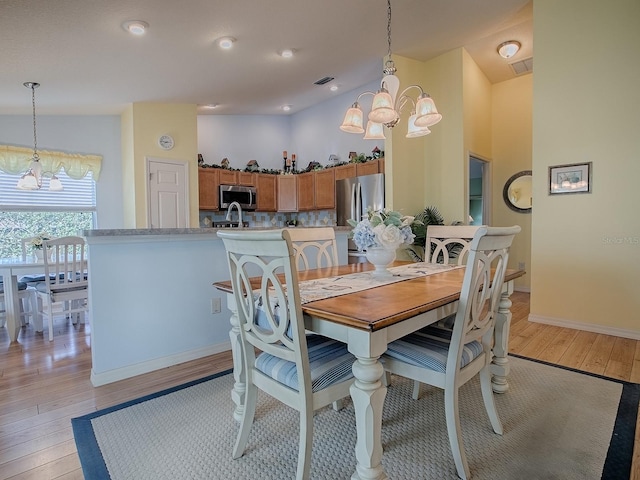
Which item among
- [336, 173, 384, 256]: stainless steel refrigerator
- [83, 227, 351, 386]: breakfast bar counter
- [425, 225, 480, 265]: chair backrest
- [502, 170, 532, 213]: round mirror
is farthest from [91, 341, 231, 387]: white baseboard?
[502, 170, 532, 213]: round mirror

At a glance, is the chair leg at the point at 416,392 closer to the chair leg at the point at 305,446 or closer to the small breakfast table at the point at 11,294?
the chair leg at the point at 305,446

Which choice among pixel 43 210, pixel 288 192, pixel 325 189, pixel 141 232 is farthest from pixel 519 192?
pixel 43 210

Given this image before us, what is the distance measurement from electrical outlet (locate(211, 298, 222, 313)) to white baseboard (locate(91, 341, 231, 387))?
0.28m

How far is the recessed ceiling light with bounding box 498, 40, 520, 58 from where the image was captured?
4172 millimetres

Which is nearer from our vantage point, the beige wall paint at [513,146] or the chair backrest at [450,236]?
the chair backrest at [450,236]

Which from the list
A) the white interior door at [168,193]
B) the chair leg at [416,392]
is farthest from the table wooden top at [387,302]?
the white interior door at [168,193]

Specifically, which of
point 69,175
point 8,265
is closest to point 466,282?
point 8,265

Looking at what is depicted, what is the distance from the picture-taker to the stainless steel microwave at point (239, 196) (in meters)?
5.55

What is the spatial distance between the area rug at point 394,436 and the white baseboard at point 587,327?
1.21m

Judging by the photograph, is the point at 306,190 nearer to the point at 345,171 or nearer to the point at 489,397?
the point at 345,171

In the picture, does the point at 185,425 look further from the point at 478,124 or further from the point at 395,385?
the point at 478,124

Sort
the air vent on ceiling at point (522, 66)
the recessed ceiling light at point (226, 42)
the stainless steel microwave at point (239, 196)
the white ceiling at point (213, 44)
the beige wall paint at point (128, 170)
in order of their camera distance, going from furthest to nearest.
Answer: the stainless steel microwave at point (239, 196) → the beige wall paint at point (128, 170) → the air vent on ceiling at point (522, 66) → the recessed ceiling light at point (226, 42) → the white ceiling at point (213, 44)

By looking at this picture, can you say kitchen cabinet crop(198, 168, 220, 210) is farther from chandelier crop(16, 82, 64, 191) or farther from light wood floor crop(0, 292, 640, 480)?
light wood floor crop(0, 292, 640, 480)

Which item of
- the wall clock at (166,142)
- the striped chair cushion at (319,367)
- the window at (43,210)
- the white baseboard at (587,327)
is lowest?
the white baseboard at (587,327)
